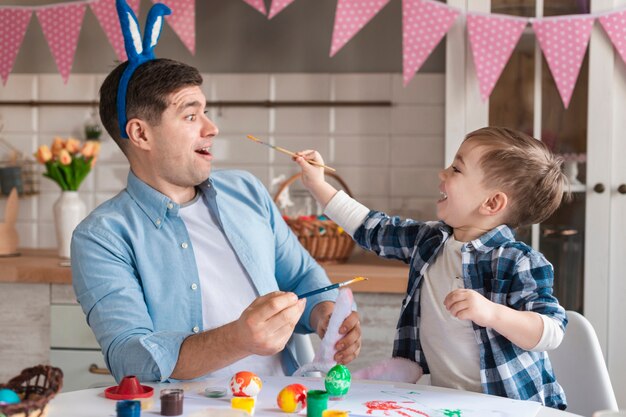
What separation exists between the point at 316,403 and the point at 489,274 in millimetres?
539

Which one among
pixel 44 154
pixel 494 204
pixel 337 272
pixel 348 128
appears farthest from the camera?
pixel 348 128

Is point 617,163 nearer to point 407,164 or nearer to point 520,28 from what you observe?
point 520,28

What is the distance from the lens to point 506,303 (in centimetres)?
Result: 168

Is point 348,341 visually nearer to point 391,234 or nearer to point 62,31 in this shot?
point 391,234

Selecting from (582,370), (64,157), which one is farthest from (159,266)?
(64,157)

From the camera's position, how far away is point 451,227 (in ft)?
6.18

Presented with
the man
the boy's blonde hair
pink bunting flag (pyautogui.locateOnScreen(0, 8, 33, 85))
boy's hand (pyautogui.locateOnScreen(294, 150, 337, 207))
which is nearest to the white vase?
pink bunting flag (pyautogui.locateOnScreen(0, 8, 33, 85))

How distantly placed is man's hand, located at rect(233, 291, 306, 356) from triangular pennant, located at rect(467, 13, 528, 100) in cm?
162

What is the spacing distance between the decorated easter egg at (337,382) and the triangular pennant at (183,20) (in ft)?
6.36

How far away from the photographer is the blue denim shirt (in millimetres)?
1665

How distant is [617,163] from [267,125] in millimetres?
1291

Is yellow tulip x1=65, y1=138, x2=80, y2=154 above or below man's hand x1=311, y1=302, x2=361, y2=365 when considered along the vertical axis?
above

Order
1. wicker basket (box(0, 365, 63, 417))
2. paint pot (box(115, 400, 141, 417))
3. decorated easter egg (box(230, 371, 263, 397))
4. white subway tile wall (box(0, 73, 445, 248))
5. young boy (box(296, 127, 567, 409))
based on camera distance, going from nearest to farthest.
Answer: wicker basket (box(0, 365, 63, 417)), paint pot (box(115, 400, 141, 417)), decorated easter egg (box(230, 371, 263, 397)), young boy (box(296, 127, 567, 409)), white subway tile wall (box(0, 73, 445, 248))

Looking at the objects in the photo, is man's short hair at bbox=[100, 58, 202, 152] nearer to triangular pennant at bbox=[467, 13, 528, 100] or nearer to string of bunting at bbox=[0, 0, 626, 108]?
string of bunting at bbox=[0, 0, 626, 108]
